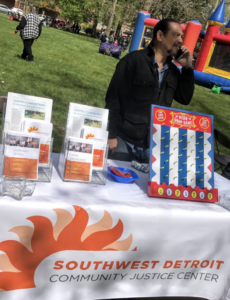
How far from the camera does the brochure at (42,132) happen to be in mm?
1753

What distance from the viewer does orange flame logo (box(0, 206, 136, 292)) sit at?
1.57 meters

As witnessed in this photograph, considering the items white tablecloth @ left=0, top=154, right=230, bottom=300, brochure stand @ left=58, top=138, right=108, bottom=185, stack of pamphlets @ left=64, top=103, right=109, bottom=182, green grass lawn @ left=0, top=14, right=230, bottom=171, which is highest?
stack of pamphlets @ left=64, top=103, right=109, bottom=182

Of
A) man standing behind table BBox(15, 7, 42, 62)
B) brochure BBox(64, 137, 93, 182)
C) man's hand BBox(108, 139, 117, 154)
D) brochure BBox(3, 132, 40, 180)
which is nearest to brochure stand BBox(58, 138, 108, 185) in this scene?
brochure BBox(64, 137, 93, 182)

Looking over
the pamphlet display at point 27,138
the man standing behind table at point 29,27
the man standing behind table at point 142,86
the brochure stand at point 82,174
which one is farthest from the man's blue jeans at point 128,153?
the man standing behind table at point 29,27

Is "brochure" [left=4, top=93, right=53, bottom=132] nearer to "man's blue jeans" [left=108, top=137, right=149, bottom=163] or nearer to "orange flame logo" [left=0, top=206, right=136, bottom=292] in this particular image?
"orange flame logo" [left=0, top=206, right=136, bottom=292]

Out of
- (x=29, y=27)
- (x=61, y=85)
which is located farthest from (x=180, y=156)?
(x=29, y=27)

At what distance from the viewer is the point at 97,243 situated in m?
1.69

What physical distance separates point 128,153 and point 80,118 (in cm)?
89

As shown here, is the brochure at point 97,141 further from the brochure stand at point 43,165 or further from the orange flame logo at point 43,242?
the orange flame logo at point 43,242

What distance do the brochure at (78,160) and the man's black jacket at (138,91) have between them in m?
0.72

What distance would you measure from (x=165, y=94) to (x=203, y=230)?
4.04 feet

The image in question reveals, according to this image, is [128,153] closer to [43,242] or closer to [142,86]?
[142,86]

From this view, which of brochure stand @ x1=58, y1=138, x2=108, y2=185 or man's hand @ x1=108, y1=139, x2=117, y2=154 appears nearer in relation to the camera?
brochure stand @ x1=58, y1=138, x2=108, y2=185

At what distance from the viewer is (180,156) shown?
6.66 feet
